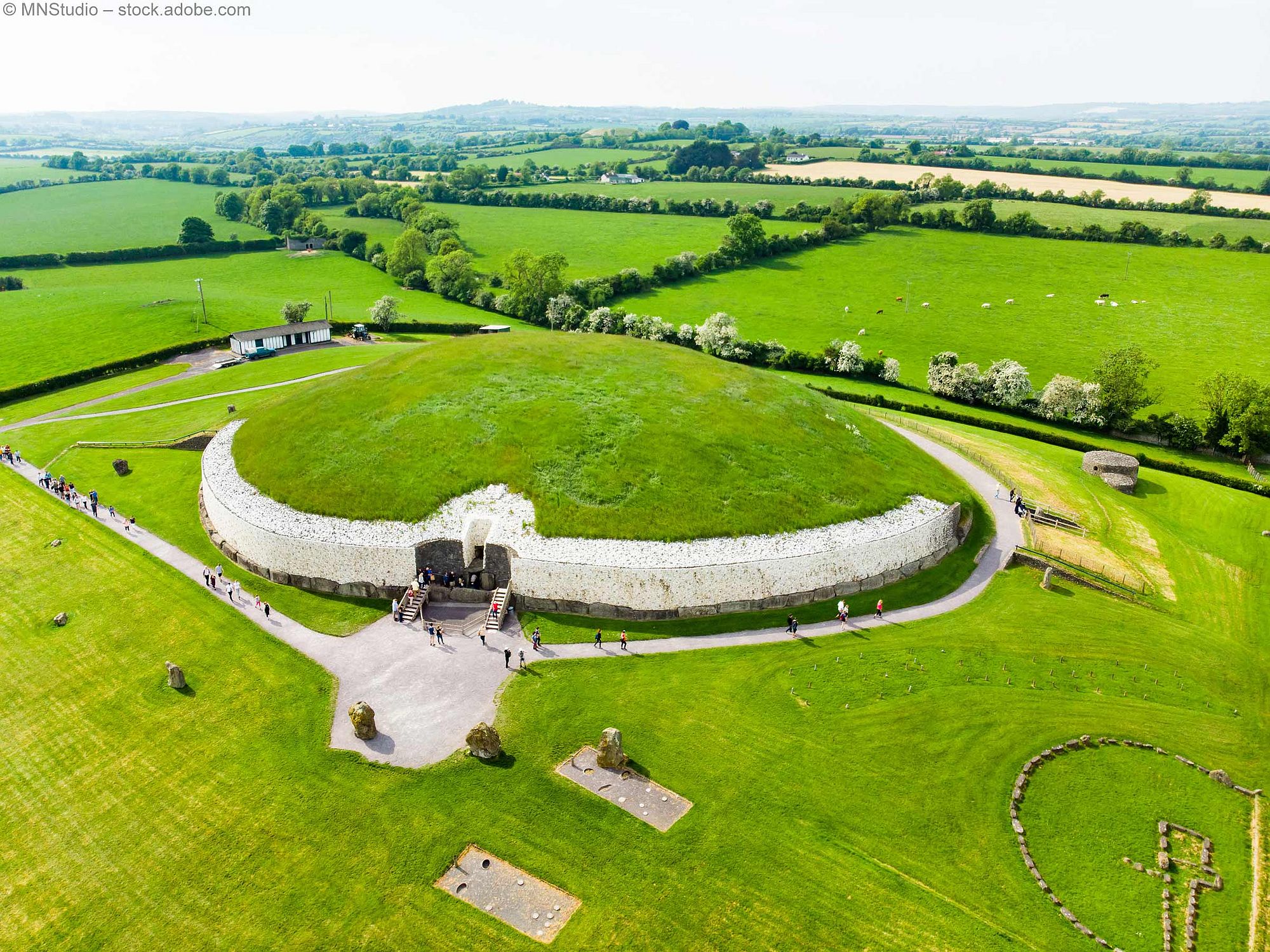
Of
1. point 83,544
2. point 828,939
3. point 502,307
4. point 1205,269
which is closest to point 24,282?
point 502,307

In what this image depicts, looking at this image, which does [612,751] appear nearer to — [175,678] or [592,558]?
[592,558]

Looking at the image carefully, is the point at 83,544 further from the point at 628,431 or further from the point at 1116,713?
the point at 1116,713

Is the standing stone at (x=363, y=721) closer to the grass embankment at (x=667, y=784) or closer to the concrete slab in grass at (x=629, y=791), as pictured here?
the grass embankment at (x=667, y=784)

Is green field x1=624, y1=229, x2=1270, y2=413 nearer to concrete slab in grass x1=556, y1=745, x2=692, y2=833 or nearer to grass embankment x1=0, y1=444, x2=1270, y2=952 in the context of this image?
grass embankment x1=0, y1=444, x2=1270, y2=952

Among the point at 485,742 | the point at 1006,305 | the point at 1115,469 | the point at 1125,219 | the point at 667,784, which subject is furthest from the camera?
the point at 1125,219

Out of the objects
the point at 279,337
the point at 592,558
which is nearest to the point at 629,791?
the point at 592,558

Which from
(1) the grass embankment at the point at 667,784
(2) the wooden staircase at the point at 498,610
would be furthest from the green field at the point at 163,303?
(2) the wooden staircase at the point at 498,610
